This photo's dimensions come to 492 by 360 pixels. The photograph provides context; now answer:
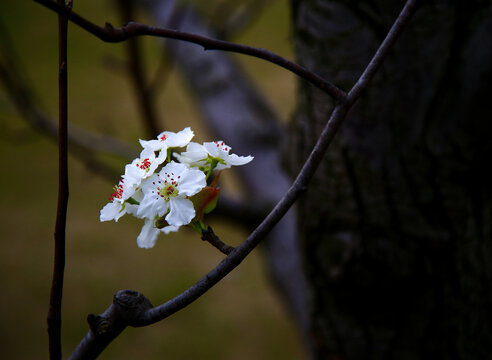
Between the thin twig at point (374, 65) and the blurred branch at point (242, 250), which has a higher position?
the thin twig at point (374, 65)

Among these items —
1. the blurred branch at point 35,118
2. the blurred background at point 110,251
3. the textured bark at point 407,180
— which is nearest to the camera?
the textured bark at point 407,180

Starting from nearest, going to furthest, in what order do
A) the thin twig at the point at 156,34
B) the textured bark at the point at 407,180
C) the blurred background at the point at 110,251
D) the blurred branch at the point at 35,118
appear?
the thin twig at the point at 156,34, the textured bark at the point at 407,180, the blurred branch at the point at 35,118, the blurred background at the point at 110,251

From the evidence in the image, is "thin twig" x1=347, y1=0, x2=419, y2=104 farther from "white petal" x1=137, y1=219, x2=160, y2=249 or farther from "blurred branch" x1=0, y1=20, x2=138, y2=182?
"blurred branch" x1=0, y1=20, x2=138, y2=182

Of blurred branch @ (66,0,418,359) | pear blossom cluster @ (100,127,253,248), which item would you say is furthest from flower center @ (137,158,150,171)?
blurred branch @ (66,0,418,359)

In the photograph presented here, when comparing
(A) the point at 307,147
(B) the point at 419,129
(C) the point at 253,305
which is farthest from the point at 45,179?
(B) the point at 419,129

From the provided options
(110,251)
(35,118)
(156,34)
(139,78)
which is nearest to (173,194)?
(156,34)

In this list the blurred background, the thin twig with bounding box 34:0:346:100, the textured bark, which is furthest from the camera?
the blurred background

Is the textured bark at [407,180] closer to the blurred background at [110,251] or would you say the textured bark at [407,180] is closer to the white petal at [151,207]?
the white petal at [151,207]

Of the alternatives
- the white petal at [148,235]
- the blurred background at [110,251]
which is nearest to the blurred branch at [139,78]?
the blurred background at [110,251]
